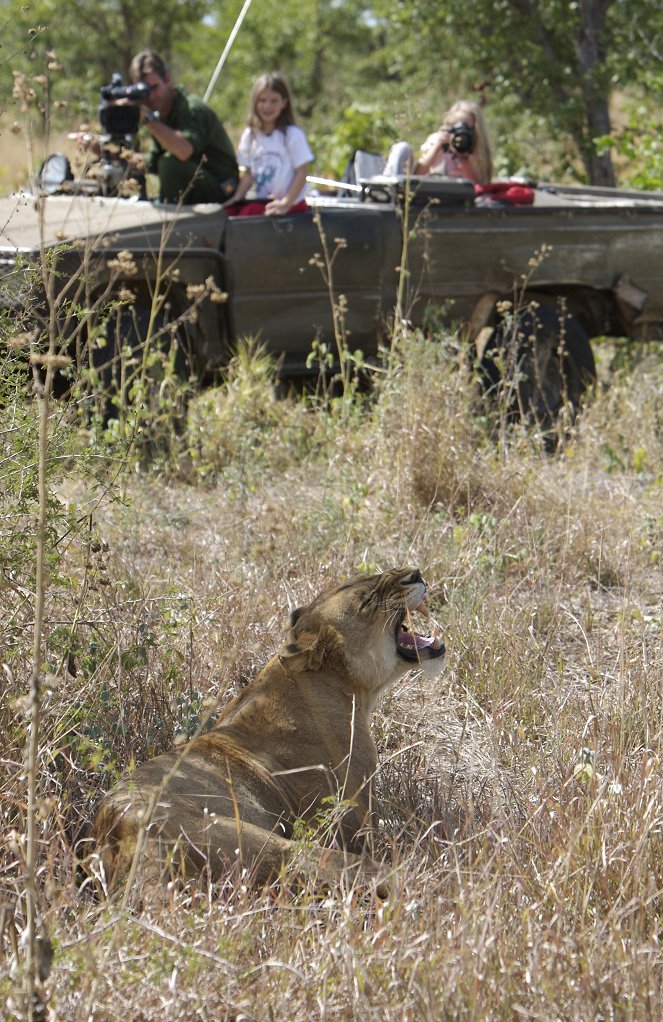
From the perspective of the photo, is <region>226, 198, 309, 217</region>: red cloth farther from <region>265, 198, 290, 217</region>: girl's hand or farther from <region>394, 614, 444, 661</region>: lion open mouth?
<region>394, 614, 444, 661</region>: lion open mouth

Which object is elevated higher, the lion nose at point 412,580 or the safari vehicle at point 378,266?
the safari vehicle at point 378,266

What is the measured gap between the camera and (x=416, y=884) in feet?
9.38

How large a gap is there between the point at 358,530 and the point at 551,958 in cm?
271

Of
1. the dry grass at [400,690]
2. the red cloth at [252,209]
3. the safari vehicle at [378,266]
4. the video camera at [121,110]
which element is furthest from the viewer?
the red cloth at [252,209]

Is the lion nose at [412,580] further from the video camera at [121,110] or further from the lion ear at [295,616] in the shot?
the video camera at [121,110]

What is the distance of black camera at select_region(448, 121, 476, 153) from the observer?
300 inches

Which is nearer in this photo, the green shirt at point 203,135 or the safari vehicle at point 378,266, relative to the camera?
the safari vehicle at point 378,266

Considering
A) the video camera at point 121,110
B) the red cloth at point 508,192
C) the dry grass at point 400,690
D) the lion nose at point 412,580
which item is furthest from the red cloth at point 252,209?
the lion nose at point 412,580

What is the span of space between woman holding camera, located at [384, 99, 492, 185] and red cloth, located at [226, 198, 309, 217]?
95cm

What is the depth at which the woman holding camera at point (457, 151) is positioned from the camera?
766 cm

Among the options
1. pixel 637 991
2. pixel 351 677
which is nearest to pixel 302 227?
pixel 351 677

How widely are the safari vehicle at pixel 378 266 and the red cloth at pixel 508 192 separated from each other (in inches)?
4.9

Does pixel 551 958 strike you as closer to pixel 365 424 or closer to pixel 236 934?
pixel 236 934

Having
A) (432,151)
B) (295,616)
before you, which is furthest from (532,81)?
(295,616)
